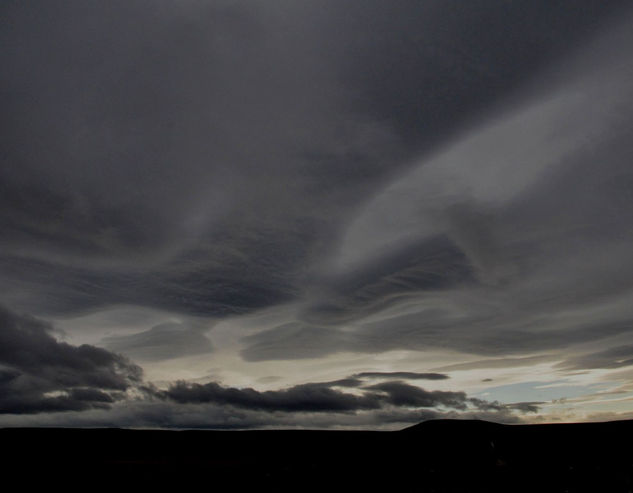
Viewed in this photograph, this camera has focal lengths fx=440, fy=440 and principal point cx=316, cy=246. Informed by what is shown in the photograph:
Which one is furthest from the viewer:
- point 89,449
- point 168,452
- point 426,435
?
point 426,435

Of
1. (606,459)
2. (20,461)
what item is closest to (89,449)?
(20,461)

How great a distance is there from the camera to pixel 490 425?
32.8m

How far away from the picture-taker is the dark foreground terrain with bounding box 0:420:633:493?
2262 centimetres

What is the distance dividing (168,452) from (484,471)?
66.9 ft

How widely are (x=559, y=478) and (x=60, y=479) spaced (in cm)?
2868

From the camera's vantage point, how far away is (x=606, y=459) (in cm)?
2909

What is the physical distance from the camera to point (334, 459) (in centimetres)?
2789

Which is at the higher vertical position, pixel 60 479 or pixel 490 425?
pixel 490 425

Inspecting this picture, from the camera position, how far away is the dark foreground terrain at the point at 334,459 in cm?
2262

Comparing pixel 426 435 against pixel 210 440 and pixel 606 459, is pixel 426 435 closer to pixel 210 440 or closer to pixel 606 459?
pixel 606 459

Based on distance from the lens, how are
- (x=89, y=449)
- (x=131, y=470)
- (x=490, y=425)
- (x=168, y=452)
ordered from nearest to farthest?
1. (x=131, y=470)
2. (x=89, y=449)
3. (x=168, y=452)
4. (x=490, y=425)

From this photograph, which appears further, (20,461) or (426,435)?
(426,435)

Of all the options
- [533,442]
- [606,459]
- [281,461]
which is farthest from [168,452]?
[606,459]

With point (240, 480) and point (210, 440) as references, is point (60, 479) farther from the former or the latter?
point (210, 440)
